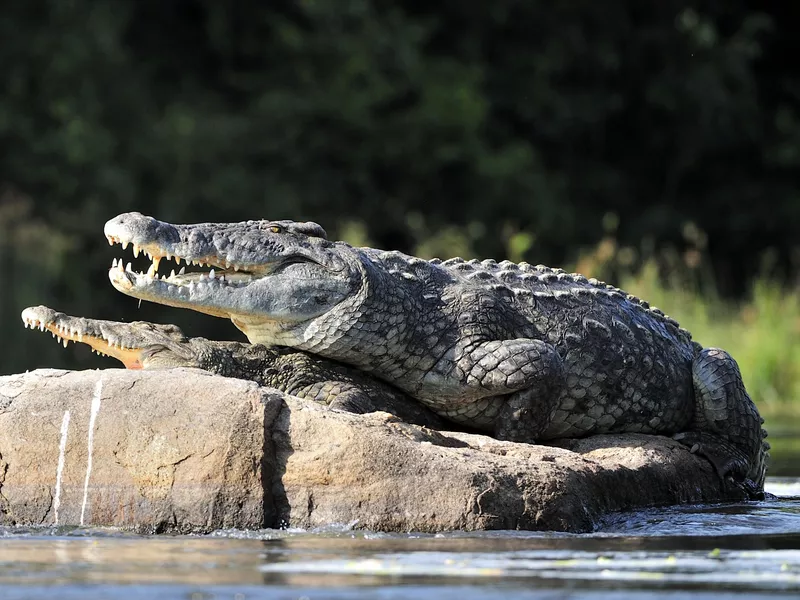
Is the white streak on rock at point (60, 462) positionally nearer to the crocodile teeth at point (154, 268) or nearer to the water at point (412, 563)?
the water at point (412, 563)

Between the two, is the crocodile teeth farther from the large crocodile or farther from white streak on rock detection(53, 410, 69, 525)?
white streak on rock detection(53, 410, 69, 525)

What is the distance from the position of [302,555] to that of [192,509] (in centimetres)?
87

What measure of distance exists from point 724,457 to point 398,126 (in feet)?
58.5

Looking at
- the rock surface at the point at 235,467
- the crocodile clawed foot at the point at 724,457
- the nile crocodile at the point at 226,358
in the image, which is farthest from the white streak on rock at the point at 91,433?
the crocodile clawed foot at the point at 724,457

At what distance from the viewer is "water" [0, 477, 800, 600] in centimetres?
438

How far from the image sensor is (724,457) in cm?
764

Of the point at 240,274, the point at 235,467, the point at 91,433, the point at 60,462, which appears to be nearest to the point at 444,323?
the point at 240,274

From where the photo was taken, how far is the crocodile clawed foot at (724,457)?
756cm

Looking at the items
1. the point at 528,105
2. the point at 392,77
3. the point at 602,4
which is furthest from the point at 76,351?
the point at 602,4

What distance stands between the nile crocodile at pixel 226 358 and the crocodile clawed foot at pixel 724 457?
155cm

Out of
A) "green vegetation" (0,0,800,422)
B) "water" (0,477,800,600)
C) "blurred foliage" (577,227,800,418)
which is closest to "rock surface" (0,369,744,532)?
"water" (0,477,800,600)

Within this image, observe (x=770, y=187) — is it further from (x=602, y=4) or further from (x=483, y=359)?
(x=483, y=359)

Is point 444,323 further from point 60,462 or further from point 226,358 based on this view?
point 60,462

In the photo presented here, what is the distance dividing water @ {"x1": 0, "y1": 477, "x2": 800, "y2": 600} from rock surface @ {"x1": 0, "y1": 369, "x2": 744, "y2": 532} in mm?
115
